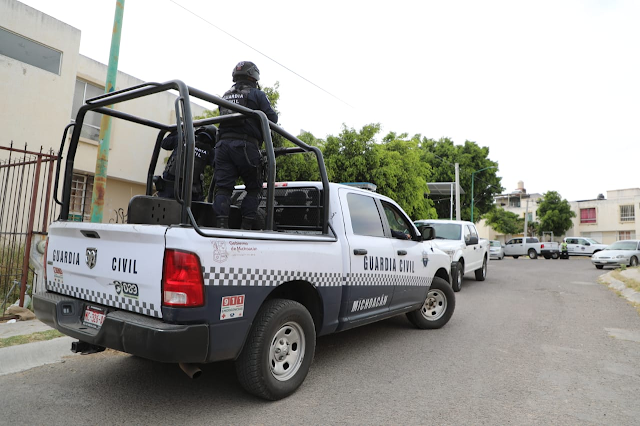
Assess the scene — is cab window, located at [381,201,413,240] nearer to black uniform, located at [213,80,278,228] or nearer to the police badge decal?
black uniform, located at [213,80,278,228]

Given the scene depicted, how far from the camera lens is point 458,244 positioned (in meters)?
9.91

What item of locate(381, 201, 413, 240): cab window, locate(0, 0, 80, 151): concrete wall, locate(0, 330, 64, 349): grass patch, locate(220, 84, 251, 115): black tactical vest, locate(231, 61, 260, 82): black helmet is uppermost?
locate(0, 0, 80, 151): concrete wall

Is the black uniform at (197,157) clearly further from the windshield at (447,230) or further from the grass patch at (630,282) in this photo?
the grass patch at (630,282)

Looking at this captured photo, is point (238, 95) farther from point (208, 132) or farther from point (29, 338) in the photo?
point (29, 338)

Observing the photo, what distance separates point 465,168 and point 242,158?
28.7 metres

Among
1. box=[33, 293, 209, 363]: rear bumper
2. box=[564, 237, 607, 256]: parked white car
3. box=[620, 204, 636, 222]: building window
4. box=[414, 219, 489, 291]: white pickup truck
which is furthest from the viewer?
box=[620, 204, 636, 222]: building window

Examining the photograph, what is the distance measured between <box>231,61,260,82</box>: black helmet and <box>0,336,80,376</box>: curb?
3277 millimetres

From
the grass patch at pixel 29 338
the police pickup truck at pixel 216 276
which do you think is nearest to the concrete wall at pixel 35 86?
the grass patch at pixel 29 338

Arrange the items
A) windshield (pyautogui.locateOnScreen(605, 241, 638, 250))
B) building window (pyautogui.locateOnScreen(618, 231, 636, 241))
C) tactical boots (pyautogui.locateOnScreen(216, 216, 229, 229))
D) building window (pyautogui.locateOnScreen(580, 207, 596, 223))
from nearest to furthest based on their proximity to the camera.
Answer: tactical boots (pyautogui.locateOnScreen(216, 216, 229, 229))
windshield (pyautogui.locateOnScreen(605, 241, 638, 250))
building window (pyautogui.locateOnScreen(618, 231, 636, 241))
building window (pyautogui.locateOnScreen(580, 207, 596, 223))

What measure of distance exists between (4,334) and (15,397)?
1778mm

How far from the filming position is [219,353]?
279 centimetres

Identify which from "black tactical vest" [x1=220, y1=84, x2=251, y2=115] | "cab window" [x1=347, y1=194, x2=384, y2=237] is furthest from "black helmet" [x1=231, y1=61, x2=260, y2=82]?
"cab window" [x1=347, y1=194, x2=384, y2=237]

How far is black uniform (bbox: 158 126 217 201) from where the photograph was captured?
4840 millimetres

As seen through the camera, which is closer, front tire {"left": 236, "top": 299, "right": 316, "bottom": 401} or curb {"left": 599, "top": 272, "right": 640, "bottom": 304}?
front tire {"left": 236, "top": 299, "right": 316, "bottom": 401}
